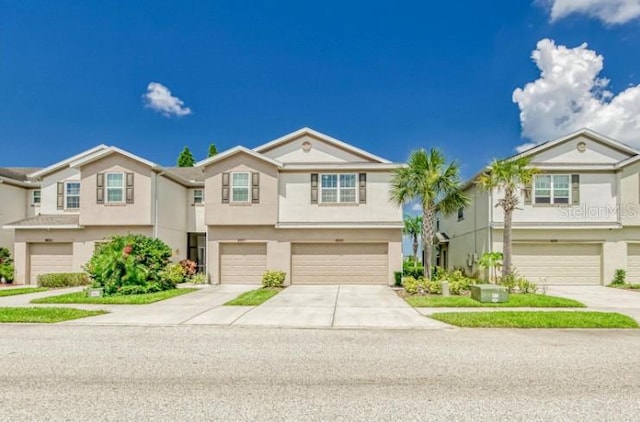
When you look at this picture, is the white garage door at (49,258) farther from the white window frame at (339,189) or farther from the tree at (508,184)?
the tree at (508,184)

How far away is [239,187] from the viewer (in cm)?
1986

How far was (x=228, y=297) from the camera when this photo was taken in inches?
597

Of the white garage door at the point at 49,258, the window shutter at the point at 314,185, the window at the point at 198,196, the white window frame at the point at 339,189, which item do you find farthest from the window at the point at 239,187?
the white garage door at the point at 49,258

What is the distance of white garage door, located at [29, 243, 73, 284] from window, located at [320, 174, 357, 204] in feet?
43.4

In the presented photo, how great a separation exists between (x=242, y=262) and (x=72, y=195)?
10.2 m

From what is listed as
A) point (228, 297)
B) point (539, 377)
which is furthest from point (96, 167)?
point (539, 377)

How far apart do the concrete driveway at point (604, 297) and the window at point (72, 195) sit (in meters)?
23.2

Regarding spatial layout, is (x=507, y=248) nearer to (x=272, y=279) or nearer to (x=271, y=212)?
(x=272, y=279)

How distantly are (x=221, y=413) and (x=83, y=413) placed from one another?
1513mm

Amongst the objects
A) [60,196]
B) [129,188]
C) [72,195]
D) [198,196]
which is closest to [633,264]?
[198,196]

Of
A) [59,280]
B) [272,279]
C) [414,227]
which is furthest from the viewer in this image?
[414,227]

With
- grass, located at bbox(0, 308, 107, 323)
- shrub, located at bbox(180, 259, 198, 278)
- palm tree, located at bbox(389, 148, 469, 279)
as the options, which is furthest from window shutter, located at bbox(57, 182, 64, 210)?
palm tree, located at bbox(389, 148, 469, 279)

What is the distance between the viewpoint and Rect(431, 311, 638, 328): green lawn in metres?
9.47

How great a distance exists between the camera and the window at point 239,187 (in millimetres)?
19859
